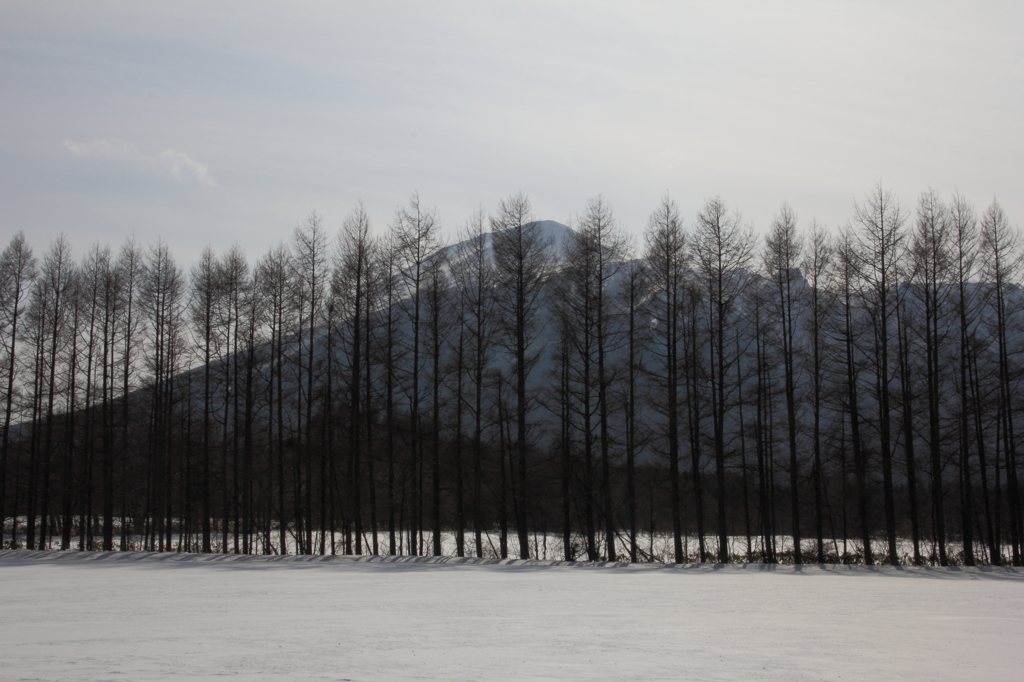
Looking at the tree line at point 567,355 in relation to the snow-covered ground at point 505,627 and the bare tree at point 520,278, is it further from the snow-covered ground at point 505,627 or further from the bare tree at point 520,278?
the snow-covered ground at point 505,627

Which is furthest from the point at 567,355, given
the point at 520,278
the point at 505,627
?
the point at 505,627

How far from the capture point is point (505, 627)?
7.83m

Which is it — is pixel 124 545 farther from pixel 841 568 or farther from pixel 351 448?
pixel 841 568

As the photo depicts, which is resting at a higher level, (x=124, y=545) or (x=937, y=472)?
(x=937, y=472)

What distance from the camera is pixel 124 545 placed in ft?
88.9

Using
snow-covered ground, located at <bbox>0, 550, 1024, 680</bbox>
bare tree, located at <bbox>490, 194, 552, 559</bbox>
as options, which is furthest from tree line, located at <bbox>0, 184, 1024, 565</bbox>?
snow-covered ground, located at <bbox>0, 550, 1024, 680</bbox>

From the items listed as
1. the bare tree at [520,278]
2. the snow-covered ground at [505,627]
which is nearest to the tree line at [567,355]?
the bare tree at [520,278]

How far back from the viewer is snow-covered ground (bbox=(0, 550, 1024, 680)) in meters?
5.73

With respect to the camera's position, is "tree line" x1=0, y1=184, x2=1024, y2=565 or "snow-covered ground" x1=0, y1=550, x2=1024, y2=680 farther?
"tree line" x1=0, y1=184, x2=1024, y2=565

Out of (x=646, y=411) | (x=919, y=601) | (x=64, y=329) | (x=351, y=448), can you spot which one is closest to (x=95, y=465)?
(x=64, y=329)

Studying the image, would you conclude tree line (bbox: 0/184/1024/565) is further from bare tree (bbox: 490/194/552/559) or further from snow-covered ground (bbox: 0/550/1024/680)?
snow-covered ground (bbox: 0/550/1024/680)

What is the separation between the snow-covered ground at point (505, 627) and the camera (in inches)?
226

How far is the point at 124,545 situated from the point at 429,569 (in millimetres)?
16110

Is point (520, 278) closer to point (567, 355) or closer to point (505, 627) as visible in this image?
point (567, 355)
